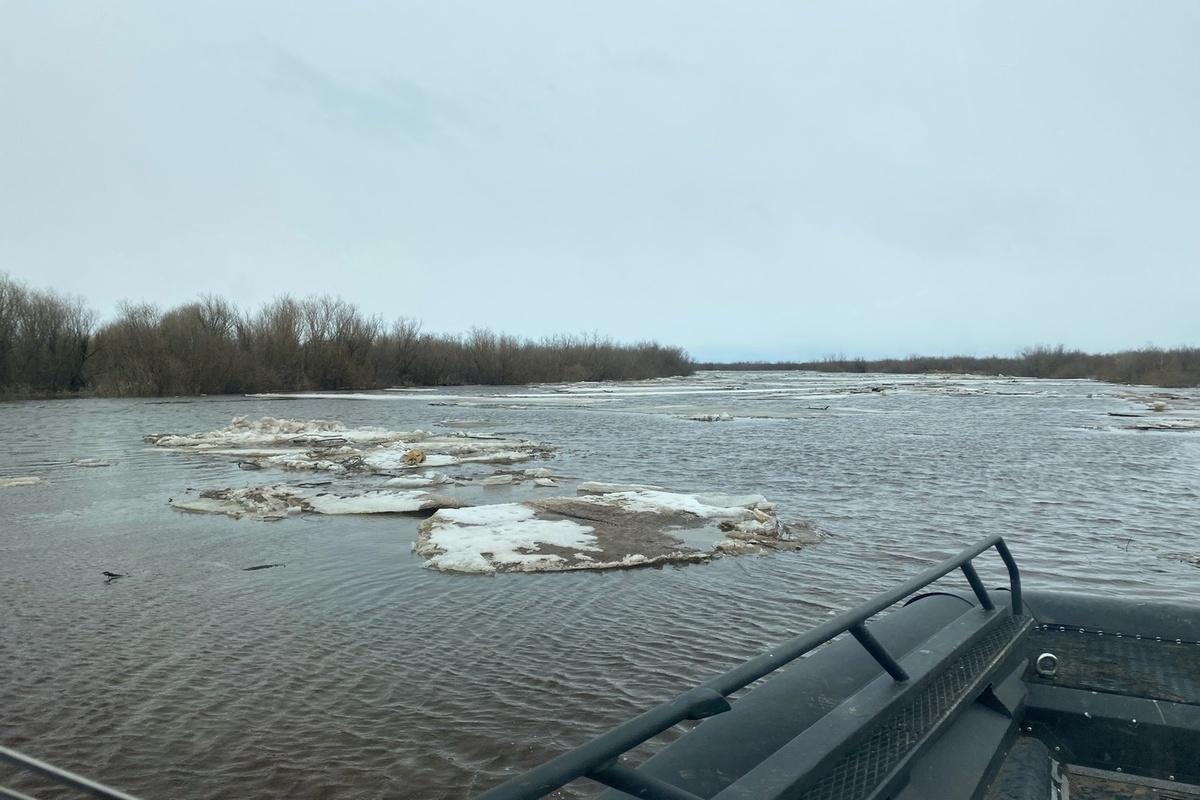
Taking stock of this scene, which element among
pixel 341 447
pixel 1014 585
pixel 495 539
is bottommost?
pixel 495 539

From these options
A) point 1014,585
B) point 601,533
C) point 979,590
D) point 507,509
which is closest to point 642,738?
point 979,590

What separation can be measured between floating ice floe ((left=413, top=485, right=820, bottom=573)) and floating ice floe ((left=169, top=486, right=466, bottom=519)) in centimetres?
96

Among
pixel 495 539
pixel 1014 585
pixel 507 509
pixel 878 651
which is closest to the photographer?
pixel 878 651

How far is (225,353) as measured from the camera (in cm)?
4616

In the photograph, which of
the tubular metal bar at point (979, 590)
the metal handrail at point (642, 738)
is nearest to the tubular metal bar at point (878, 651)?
the metal handrail at point (642, 738)

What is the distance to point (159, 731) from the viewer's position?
13.0 feet

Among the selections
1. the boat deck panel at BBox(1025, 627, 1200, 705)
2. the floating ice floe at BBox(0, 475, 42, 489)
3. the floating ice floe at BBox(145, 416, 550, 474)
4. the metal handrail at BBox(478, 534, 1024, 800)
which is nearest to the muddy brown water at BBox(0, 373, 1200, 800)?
the floating ice floe at BBox(0, 475, 42, 489)

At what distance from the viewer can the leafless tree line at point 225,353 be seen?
42844 millimetres

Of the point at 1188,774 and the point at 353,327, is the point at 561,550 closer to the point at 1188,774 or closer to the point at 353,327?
the point at 1188,774

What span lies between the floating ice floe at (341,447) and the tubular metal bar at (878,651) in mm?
11810

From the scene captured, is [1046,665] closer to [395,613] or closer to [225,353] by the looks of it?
[395,613]

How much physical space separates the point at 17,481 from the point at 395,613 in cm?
948

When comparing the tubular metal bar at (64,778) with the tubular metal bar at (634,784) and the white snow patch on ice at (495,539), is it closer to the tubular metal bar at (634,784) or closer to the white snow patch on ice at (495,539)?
the tubular metal bar at (634,784)

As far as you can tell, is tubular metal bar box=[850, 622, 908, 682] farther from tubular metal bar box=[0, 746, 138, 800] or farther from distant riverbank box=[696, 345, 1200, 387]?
distant riverbank box=[696, 345, 1200, 387]
